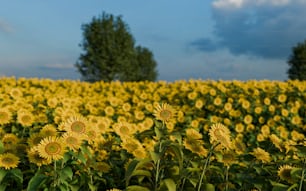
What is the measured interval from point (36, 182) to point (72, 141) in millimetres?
333

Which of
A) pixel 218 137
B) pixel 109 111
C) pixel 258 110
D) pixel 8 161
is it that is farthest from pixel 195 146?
pixel 258 110

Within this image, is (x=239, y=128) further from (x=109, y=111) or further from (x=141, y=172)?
(x=141, y=172)

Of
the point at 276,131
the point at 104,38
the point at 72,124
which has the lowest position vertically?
the point at 276,131

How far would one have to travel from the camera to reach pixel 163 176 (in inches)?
128

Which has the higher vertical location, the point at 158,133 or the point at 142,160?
the point at 158,133

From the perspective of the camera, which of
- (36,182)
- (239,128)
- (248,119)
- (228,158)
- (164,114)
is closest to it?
(36,182)

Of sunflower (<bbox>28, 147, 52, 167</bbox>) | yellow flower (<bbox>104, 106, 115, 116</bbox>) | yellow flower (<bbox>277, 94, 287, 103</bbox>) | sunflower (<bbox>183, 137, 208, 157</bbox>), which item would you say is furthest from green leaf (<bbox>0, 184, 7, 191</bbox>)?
yellow flower (<bbox>277, 94, 287, 103</bbox>)

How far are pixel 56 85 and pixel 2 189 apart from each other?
9.34m

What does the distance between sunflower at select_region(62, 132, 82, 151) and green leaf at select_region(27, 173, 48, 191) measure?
0.79 feet

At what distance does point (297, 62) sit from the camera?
114 ft

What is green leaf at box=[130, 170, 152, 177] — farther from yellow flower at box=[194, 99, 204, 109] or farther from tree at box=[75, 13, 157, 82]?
tree at box=[75, 13, 157, 82]

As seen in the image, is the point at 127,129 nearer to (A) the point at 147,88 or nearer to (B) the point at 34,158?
(B) the point at 34,158

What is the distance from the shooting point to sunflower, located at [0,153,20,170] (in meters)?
3.10

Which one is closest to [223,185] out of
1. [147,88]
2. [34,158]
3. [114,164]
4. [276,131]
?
[114,164]
